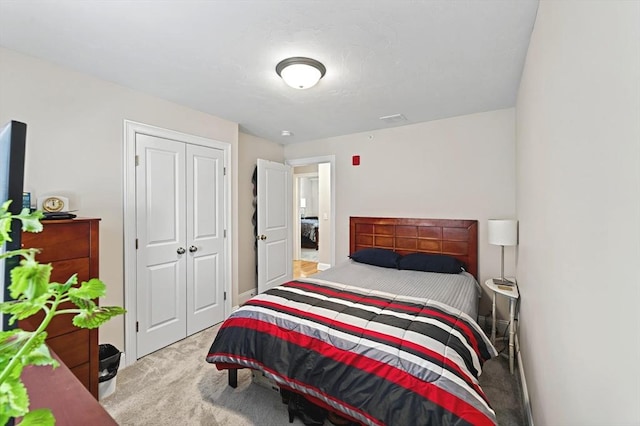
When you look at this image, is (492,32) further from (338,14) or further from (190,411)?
(190,411)

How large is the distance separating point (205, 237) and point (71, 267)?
1383mm

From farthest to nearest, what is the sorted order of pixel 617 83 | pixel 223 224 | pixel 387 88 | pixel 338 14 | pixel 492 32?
1. pixel 223 224
2. pixel 387 88
3. pixel 492 32
4. pixel 338 14
5. pixel 617 83

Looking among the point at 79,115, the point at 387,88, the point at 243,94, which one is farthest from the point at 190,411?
the point at 387,88

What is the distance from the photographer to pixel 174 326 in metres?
2.90

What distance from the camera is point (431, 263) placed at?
3.12 meters

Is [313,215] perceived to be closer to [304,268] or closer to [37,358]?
[304,268]

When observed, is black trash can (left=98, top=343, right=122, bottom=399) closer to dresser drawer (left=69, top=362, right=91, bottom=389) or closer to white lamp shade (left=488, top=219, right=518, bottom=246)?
dresser drawer (left=69, top=362, right=91, bottom=389)

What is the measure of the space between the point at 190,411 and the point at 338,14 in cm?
266

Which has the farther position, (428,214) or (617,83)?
(428,214)

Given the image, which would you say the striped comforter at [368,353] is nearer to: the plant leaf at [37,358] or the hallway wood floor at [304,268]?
the plant leaf at [37,358]

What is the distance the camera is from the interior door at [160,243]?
8.65 ft

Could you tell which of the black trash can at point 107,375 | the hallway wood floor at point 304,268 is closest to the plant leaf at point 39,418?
the black trash can at point 107,375

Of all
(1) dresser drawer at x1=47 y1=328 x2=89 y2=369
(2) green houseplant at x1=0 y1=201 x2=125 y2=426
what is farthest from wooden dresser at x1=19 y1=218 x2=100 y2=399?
(2) green houseplant at x1=0 y1=201 x2=125 y2=426

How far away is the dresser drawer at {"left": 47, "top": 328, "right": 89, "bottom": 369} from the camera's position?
178 centimetres
